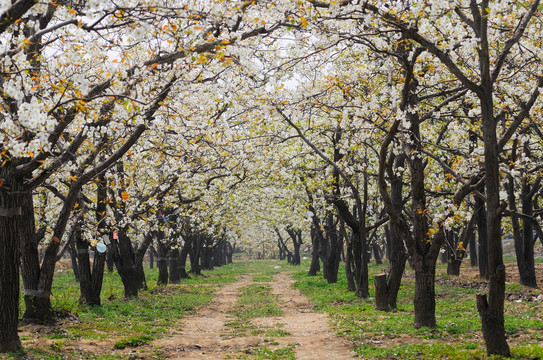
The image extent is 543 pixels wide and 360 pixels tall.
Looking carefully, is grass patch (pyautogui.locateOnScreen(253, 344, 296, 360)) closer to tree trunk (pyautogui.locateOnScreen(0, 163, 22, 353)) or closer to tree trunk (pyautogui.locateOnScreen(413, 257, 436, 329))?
tree trunk (pyautogui.locateOnScreen(413, 257, 436, 329))

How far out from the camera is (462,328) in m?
12.2

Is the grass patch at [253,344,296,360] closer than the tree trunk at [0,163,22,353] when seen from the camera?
No

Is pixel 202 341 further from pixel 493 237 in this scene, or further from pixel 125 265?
pixel 125 265

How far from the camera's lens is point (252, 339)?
13.2 meters

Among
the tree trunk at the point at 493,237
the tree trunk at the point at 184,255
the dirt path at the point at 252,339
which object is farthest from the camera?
the tree trunk at the point at 184,255

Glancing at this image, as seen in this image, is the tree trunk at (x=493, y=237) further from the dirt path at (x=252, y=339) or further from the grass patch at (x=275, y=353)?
the grass patch at (x=275, y=353)

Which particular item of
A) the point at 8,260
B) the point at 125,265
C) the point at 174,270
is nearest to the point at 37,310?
the point at 8,260

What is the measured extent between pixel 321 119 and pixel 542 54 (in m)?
11.4

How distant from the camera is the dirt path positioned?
11.3 m

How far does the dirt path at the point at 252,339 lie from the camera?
1131 cm

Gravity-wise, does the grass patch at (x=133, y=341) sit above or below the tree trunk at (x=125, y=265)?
below

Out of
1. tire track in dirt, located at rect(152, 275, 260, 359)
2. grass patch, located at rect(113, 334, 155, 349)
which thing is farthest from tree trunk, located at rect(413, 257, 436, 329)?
grass patch, located at rect(113, 334, 155, 349)

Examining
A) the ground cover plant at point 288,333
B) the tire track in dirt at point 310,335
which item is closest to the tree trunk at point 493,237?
the ground cover plant at point 288,333

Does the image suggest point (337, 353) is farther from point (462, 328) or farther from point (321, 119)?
point (321, 119)
